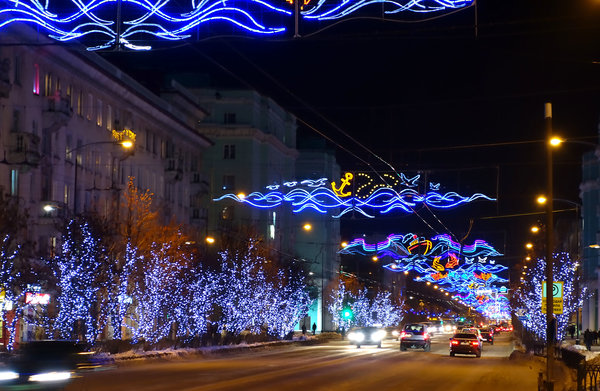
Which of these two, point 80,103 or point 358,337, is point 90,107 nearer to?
point 80,103

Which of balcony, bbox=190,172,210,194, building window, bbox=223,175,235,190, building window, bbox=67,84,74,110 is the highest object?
building window, bbox=67,84,74,110

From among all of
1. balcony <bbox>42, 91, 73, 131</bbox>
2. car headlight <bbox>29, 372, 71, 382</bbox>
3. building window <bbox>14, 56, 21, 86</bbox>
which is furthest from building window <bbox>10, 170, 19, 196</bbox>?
car headlight <bbox>29, 372, 71, 382</bbox>

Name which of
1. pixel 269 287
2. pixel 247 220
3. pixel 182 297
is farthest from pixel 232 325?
pixel 247 220

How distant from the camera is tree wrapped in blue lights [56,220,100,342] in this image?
46531 millimetres

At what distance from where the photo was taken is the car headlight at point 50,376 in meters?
21.3

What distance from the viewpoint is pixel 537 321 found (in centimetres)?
7000

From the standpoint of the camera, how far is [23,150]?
5384 cm

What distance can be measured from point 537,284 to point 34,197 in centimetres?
3501

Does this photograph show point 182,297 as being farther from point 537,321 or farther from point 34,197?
point 537,321

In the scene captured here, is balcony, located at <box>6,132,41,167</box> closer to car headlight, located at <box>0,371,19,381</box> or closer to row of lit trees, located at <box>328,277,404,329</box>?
car headlight, located at <box>0,371,19,381</box>

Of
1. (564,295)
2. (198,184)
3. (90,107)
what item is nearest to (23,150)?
(90,107)

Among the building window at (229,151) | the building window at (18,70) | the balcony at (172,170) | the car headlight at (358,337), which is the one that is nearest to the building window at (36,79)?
the building window at (18,70)

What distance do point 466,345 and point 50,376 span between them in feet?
127

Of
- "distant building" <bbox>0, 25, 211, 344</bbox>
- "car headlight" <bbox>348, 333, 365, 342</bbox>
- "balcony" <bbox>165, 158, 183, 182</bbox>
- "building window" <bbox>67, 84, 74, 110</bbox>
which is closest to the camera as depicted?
"distant building" <bbox>0, 25, 211, 344</bbox>
